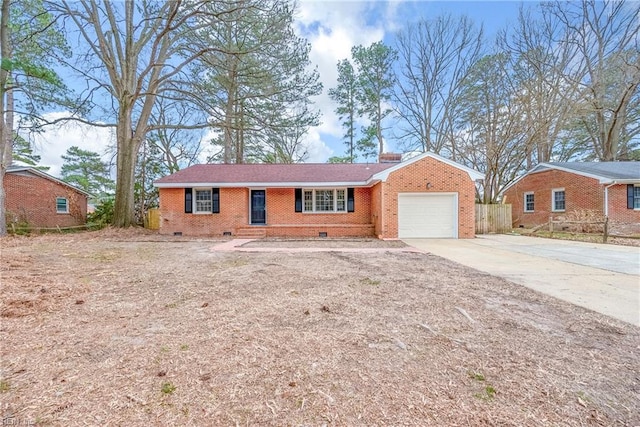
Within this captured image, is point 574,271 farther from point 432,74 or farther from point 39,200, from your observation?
point 39,200

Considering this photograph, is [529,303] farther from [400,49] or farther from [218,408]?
[400,49]

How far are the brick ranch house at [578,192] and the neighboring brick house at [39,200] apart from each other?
2938 centimetres

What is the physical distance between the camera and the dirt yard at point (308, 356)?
179 cm

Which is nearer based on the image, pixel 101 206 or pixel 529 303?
pixel 529 303

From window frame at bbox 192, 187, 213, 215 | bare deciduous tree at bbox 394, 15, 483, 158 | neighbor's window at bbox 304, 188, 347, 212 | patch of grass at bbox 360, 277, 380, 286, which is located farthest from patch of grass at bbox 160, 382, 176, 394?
bare deciduous tree at bbox 394, 15, 483, 158

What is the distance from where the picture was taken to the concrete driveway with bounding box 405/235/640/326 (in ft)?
12.9

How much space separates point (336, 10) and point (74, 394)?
1492cm

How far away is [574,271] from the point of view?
5.75 metres

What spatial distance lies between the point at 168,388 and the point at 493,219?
16.4 metres

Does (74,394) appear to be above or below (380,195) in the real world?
below

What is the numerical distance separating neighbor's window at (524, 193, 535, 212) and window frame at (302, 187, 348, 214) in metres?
13.1

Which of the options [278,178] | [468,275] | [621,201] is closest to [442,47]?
[621,201]

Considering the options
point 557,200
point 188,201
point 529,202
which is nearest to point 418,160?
point 557,200

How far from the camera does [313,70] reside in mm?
17297
